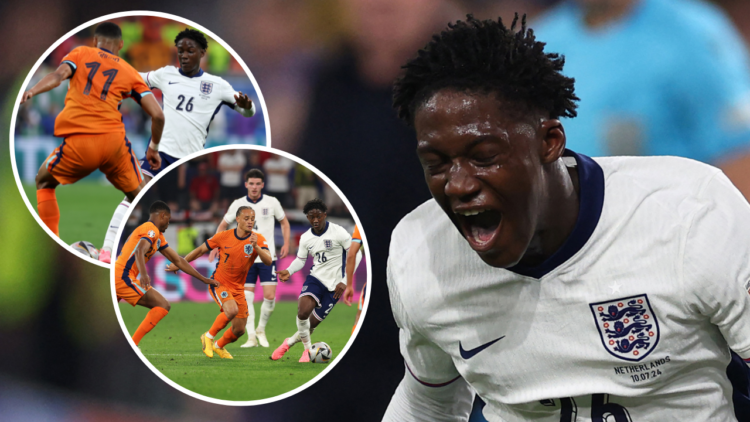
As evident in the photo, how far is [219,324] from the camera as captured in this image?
287cm

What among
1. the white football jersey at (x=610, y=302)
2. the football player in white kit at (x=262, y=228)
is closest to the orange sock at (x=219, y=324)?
the football player in white kit at (x=262, y=228)

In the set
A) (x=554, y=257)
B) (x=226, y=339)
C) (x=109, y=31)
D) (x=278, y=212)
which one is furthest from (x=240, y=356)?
(x=554, y=257)

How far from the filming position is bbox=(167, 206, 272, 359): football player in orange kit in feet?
9.00

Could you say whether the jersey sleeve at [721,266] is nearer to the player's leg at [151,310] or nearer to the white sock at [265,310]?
the white sock at [265,310]

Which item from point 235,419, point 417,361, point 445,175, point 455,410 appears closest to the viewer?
point 445,175

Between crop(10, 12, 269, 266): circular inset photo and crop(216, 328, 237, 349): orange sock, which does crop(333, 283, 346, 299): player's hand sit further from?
crop(10, 12, 269, 266): circular inset photo

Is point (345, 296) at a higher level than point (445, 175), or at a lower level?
lower

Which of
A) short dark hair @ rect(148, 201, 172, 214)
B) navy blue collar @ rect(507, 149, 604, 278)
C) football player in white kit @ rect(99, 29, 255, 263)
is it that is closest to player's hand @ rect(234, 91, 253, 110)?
football player in white kit @ rect(99, 29, 255, 263)

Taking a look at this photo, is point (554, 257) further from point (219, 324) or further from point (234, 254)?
A: point (219, 324)

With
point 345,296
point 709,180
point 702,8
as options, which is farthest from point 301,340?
point 702,8

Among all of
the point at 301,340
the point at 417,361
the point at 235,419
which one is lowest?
the point at 235,419

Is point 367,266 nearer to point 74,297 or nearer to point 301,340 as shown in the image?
point 301,340

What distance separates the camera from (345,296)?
279 cm

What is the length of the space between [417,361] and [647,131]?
145 centimetres
